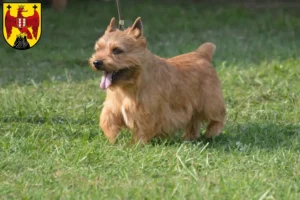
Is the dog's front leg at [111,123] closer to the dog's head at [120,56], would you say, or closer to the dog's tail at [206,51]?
the dog's head at [120,56]

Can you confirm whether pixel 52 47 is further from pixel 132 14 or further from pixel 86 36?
pixel 132 14

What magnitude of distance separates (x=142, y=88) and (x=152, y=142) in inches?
19.5

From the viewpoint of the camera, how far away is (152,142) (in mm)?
6277

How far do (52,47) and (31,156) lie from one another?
6601mm

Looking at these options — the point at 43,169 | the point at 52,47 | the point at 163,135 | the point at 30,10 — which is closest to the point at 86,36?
the point at 52,47

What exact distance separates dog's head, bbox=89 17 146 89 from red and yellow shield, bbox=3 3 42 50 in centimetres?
185

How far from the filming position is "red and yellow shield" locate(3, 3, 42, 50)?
25.4 ft

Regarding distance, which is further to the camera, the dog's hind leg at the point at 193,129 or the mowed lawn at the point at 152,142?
the dog's hind leg at the point at 193,129

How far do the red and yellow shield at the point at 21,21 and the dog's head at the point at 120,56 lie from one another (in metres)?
1.85

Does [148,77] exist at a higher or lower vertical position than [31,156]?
higher

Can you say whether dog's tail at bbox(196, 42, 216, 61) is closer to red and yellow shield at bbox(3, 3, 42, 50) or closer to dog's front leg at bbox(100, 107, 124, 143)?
dog's front leg at bbox(100, 107, 124, 143)

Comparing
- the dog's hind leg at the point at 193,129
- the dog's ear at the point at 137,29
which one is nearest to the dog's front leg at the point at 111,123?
the dog's ear at the point at 137,29

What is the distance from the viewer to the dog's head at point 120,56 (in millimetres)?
5867

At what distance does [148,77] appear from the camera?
6129 millimetres
